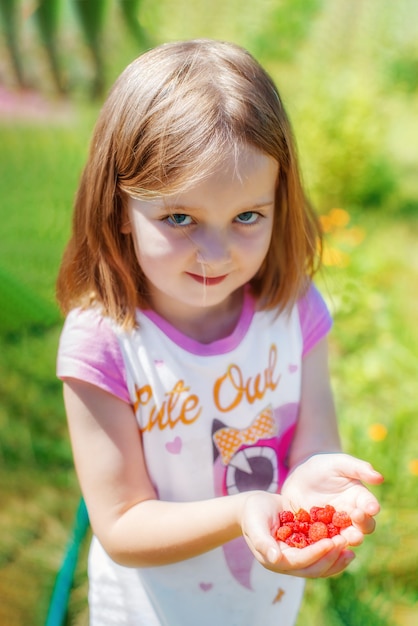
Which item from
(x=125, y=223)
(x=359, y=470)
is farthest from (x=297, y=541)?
(x=125, y=223)

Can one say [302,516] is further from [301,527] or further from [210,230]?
[210,230]

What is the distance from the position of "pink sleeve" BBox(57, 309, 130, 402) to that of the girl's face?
0.43ft

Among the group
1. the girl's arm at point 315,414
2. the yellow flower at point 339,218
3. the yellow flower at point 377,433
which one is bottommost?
the yellow flower at point 377,433

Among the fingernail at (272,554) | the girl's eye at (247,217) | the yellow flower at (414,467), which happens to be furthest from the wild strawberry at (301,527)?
the yellow flower at (414,467)

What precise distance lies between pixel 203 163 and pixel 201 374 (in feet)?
1.32

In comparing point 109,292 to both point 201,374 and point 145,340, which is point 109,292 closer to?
point 145,340

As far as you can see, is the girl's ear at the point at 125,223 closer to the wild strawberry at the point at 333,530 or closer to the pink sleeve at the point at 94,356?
the pink sleeve at the point at 94,356

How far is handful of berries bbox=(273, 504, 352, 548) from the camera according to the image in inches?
45.0

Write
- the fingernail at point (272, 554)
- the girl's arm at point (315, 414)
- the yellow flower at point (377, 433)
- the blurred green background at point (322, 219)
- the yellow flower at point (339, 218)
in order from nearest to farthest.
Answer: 1. the fingernail at point (272, 554)
2. the girl's arm at point (315, 414)
3. the blurred green background at point (322, 219)
4. the yellow flower at point (377, 433)
5. the yellow flower at point (339, 218)

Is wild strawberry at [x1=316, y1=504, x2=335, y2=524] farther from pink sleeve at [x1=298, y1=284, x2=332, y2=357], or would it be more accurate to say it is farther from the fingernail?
pink sleeve at [x1=298, y1=284, x2=332, y2=357]

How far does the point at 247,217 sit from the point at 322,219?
2.69 meters

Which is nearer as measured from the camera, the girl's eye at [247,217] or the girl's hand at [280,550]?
the girl's hand at [280,550]

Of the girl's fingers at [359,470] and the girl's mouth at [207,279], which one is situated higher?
the girl's mouth at [207,279]

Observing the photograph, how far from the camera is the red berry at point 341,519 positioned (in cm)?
118
